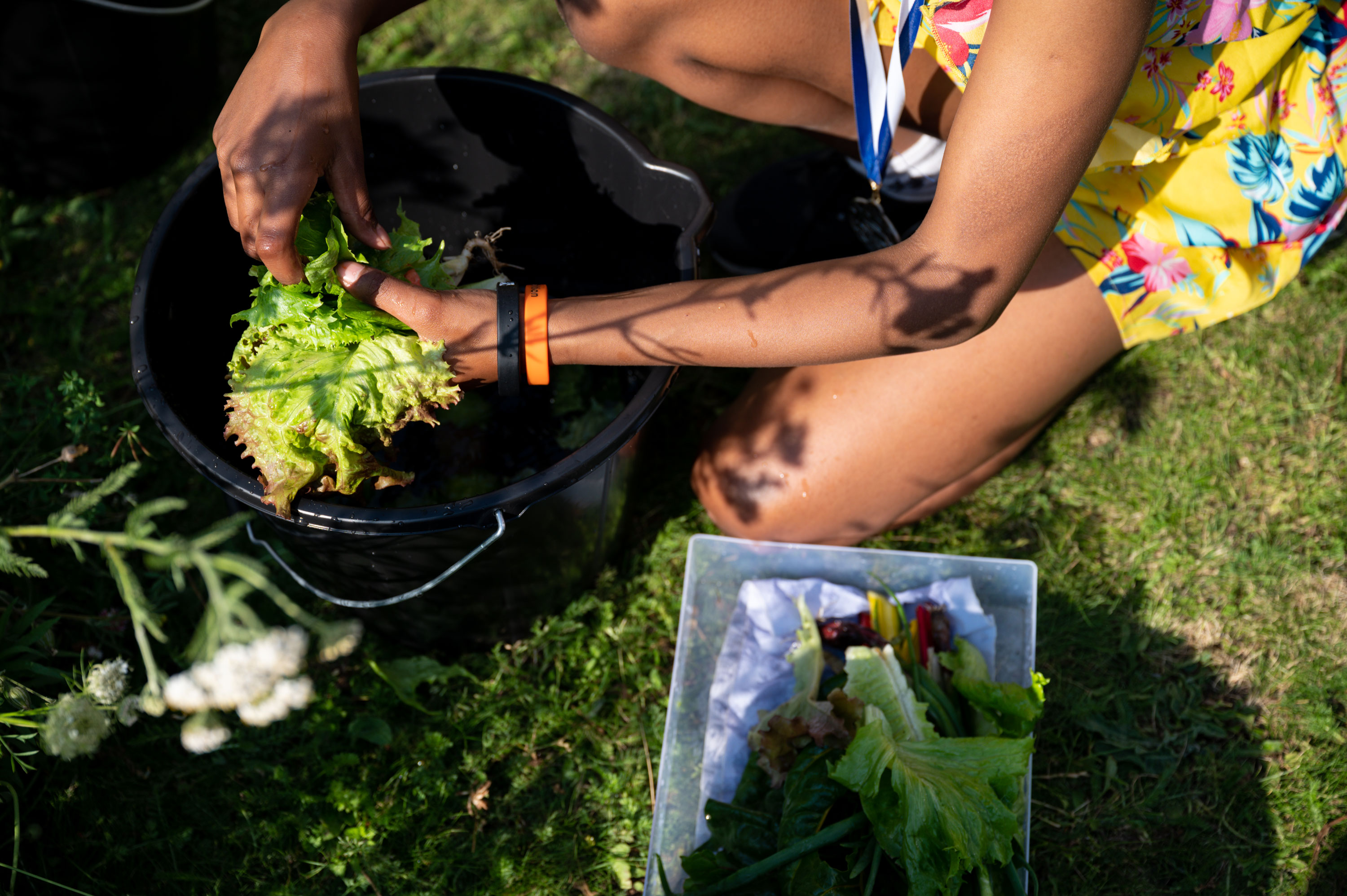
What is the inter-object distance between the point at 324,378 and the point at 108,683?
754 mm

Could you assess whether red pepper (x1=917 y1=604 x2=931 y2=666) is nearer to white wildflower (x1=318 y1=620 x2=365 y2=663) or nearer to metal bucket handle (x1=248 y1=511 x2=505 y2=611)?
metal bucket handle (x1=248 y1=511 x2=505 y2=611)

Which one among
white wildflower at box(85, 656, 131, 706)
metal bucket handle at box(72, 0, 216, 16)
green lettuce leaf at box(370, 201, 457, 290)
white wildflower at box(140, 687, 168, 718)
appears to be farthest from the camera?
metal bucket handle at box(72, 0, 216, 16)

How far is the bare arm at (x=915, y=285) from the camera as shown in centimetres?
165

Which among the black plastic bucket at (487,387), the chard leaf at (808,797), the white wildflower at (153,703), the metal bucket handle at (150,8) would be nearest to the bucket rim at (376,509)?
the black plastic bucket at (487,387)

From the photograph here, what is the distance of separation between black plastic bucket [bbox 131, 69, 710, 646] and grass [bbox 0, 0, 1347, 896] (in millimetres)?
331

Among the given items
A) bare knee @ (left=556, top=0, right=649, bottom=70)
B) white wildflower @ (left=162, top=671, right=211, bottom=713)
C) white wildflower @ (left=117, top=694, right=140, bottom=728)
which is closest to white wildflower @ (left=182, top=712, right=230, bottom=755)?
white wildflower @ (left=162, top=671, right=211, bottom=713)

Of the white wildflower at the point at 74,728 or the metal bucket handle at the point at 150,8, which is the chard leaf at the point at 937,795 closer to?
the white wildflower at the point at 74,728

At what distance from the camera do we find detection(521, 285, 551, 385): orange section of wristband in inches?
75.7

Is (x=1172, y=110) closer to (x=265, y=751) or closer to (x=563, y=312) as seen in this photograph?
(x=563, y=312)

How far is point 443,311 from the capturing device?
1927mm

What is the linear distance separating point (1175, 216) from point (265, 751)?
2872 mm

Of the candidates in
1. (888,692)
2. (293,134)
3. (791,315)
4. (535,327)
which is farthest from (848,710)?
(293,134)

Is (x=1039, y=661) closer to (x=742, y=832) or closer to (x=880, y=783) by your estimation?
(x=880, y=783)

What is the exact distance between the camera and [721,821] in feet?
7.39
